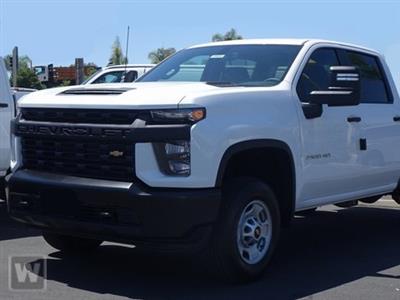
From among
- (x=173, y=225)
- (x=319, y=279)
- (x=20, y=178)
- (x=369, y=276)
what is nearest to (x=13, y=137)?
(x=20, y=178)

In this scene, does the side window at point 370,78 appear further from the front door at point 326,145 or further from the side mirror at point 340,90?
the side mirror at point 340,90

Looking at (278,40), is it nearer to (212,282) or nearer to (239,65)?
(239,65)

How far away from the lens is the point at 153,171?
16.7ft

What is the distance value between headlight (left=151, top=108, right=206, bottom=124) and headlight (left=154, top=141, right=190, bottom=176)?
16 cm

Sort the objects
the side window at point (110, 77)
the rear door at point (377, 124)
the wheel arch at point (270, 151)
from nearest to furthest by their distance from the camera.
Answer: the wheel arch at point (270, 151) < the rear door at point (377, 124) < the side window at point (110, 77)

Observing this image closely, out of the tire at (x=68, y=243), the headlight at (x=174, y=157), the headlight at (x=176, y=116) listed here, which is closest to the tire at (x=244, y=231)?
the headlight at (x=174, y=157)

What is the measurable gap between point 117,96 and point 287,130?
1.50 m

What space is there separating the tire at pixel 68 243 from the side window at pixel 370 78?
3175mm

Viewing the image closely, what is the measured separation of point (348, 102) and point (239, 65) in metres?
1.09

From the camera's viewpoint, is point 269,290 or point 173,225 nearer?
point 173,225

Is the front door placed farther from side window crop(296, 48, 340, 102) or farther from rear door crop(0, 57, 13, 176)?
rear door crop(0, 57, 13, 176)

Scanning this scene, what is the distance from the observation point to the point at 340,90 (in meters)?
6.22

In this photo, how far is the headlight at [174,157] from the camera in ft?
16.7

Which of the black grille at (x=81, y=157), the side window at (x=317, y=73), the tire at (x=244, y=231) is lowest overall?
the tire at (x=244, y=231)
